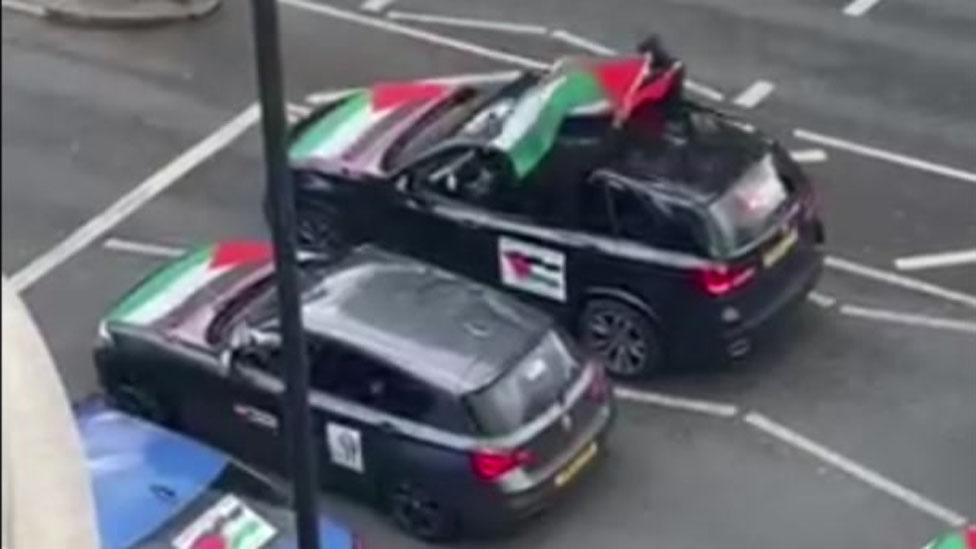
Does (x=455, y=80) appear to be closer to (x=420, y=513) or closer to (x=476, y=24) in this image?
(x=476, y=24)

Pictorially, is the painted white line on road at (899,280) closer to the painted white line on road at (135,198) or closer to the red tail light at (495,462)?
the red tail light at (495,462)

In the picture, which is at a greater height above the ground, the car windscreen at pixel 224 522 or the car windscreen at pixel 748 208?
the car windscreen at pixel 748 208

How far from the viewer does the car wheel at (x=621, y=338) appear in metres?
17.2

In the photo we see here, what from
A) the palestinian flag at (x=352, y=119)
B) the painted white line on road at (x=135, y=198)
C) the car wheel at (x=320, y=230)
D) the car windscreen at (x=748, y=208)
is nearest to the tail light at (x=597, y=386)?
the car windscreen at (x=748, y=208)

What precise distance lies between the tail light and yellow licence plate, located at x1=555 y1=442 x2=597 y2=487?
0.86 ft

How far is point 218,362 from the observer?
1656 centimetres

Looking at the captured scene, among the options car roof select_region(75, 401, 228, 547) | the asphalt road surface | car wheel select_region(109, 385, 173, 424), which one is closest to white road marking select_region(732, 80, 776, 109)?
the asphalt road surface

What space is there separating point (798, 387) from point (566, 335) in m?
1.81

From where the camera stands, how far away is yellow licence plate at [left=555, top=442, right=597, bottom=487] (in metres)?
15.9

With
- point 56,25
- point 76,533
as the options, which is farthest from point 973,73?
point 76,533

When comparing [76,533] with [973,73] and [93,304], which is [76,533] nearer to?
[93,304]

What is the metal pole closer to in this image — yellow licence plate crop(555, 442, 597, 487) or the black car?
yellow licence plate crop(555, 442, 597, 487)

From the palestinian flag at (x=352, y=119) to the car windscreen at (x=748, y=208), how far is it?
2.71 metres

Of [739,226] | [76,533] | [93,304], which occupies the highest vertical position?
[76,533]
